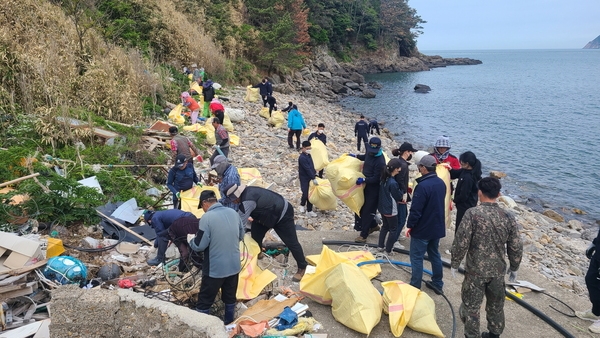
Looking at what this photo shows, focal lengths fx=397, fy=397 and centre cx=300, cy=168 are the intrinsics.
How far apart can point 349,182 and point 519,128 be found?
75.8ft

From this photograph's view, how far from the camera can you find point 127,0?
19.9 m

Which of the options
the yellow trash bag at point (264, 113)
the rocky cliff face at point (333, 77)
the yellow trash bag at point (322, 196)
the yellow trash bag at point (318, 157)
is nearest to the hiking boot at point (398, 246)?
the yellow trash bag at point (322, 196)

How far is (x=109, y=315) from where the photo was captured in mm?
3426

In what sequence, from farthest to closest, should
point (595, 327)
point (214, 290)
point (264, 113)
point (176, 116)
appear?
point (264, 113)
point (176, 116)
point (595, 327)
point (214, 290)

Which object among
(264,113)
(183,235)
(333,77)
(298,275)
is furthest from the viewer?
(333,77)

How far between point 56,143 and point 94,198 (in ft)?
8.58

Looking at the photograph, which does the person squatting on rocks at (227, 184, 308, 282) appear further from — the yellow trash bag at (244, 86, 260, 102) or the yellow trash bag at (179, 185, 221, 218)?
the yellow trash bag at (244, 86, 260, 102)

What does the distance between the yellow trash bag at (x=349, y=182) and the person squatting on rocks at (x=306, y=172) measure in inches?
41.4

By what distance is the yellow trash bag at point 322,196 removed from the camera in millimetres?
7520

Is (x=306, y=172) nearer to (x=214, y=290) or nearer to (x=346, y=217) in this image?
(x=346, y=217)

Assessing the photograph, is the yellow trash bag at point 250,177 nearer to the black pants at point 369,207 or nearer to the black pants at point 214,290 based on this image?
the black pants at point 369,207

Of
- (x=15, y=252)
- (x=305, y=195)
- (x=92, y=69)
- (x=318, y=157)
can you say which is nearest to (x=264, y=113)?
(x=92, y=69)

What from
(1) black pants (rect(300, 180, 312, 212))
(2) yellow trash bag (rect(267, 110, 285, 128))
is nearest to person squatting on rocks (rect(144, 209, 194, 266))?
(1) black pants (rect(300, 180, 312, 212))

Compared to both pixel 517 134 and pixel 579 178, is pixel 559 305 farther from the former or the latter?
pixel 517 134
